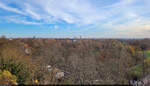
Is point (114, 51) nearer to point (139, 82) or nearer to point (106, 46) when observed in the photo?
point (106, 46)

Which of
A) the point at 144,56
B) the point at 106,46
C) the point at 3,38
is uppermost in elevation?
the point at 3,38

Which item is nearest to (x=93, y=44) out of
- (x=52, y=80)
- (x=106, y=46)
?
(x=106, y=46)

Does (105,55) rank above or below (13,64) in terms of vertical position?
below

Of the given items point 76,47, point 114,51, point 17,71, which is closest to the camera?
point 17,71

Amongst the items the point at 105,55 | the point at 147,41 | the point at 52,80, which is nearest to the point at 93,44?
the point at 105,55

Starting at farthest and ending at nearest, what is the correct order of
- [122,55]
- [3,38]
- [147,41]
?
[147,41] < [122,55] < [3,38]

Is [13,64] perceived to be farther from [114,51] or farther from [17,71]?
[114,51]

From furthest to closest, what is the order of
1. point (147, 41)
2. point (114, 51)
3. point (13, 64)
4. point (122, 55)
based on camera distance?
point (147, 41)
point (114, 51)
point (122, 55)
point (13, 64)

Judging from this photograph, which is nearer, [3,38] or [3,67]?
[3,67]

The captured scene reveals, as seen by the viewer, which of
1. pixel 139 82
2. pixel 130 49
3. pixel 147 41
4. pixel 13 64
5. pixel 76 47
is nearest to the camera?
pixel 139 82
